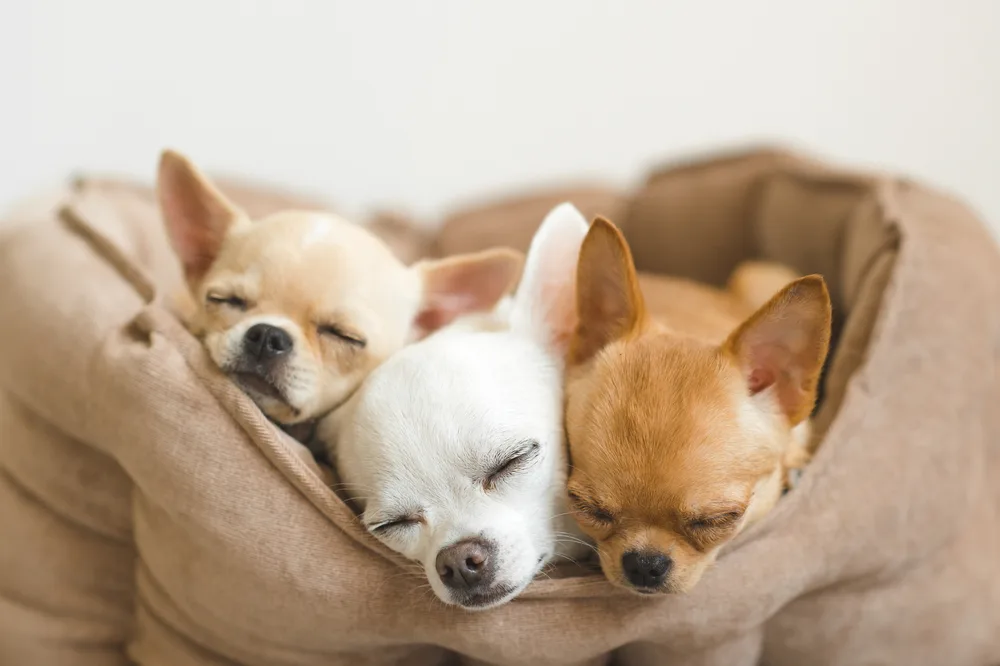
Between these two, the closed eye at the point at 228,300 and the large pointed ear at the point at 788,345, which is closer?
the large pointed ear at the point at 788,345

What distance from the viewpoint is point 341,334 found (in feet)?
3.53

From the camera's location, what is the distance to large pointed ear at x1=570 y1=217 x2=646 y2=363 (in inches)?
36.5

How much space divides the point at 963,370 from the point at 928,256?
18 centimetres

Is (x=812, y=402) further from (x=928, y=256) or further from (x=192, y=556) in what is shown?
(x=192, y=556)

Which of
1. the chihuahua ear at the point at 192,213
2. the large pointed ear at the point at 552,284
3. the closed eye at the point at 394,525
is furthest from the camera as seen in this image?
the chihuahua ear at the point at 192,213

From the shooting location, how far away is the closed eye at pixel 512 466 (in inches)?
36.8

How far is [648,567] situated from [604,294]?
33 cm

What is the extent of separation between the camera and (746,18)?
85.3 inches

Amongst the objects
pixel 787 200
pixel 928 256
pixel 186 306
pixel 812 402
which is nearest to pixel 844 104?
pixel 787 200

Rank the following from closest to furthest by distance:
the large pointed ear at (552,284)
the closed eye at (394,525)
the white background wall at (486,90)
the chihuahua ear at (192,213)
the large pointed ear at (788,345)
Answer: the large pointed ear at (788,345) → the closed eye at (394,525) → the large pointed ear at (552,284) → the chihuahua ear at (192,213) → the white background wall at (486,90)

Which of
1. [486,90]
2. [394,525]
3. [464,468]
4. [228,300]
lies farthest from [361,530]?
[486,90]

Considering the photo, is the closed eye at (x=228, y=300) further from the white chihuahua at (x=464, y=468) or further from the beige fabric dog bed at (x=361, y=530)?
the white chihuahua at (x=464, y=468)

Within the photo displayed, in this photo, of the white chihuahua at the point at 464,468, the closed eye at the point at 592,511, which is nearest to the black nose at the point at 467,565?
the white chihuahua at the point at 464,468

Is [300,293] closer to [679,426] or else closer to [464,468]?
[464,468]
